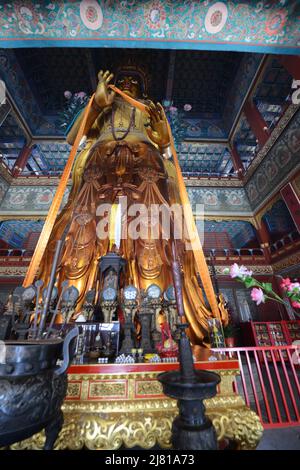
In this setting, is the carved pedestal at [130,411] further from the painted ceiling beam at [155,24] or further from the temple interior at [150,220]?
the painted ceiling beam at [155,24]

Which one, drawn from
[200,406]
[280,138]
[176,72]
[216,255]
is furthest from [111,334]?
[176,72]

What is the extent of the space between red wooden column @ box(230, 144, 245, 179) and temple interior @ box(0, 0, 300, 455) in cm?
5

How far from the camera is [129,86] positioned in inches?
176

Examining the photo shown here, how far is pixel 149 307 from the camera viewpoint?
6.19 feet

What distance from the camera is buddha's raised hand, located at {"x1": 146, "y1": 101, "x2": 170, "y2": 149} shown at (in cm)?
325

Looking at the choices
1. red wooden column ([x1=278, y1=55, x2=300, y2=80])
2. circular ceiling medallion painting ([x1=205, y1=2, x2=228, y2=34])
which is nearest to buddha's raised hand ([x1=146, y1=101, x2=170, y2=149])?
circular ceiling medallion painting ([x1=205, y1=2, x2=228, y2=34])

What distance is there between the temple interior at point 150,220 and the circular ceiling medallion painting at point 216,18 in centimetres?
2

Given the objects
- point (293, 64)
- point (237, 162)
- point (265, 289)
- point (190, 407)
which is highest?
point (237, 162)

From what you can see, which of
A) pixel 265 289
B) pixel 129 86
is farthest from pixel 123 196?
pixel 129 86

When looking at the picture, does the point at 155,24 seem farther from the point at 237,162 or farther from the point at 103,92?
the point at 237,162

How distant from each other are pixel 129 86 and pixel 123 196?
315cm

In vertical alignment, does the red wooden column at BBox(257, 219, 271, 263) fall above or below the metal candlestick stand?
above

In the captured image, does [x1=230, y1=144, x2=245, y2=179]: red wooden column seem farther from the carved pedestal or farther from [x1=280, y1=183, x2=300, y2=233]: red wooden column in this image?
the carved pedestal

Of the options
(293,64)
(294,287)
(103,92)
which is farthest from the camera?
(293,64)
